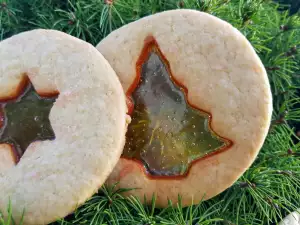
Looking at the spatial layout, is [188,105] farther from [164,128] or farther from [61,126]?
[61,126]

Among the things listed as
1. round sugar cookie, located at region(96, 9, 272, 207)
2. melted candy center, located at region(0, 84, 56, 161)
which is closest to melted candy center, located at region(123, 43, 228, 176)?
round sugar cookie, located at region(96, 9, 272, 207)

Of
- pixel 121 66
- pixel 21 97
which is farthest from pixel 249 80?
pixel 21 97

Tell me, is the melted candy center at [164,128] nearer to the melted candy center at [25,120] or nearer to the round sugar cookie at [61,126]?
the round sugar cookie at [61,126]

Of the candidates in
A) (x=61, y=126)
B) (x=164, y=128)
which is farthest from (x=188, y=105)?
(x=61, y=126)

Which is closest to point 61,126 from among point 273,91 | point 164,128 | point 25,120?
point 25,120

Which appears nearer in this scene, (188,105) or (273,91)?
(188,105)

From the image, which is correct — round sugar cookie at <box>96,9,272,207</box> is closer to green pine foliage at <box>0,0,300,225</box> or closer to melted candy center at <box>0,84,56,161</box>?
green pine foliage at <box>0,0,300,225</box>
